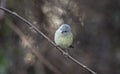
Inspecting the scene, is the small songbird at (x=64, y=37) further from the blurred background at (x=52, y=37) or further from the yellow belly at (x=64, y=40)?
the blurred background at (x=52, y=37)

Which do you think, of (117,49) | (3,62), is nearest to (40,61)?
(3,62)

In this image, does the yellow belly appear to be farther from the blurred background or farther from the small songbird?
the blurred background

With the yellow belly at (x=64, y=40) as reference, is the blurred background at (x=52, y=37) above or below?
below

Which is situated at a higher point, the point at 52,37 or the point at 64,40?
the point at 64,40

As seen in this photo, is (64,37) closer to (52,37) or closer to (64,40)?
(64,40)

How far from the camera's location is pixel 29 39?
473 centimetres

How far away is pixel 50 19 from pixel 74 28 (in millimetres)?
300

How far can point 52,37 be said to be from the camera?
4.58 m

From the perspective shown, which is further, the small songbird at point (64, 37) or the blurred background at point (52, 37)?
the blurred background at point (52, 37)

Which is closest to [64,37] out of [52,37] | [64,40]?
[64,40]

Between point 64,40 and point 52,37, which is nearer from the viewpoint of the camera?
point 64,40

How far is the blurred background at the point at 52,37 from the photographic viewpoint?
4816mm

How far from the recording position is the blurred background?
4.82m

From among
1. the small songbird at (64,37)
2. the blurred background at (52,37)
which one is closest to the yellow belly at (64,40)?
the small songbird at (64,37)
